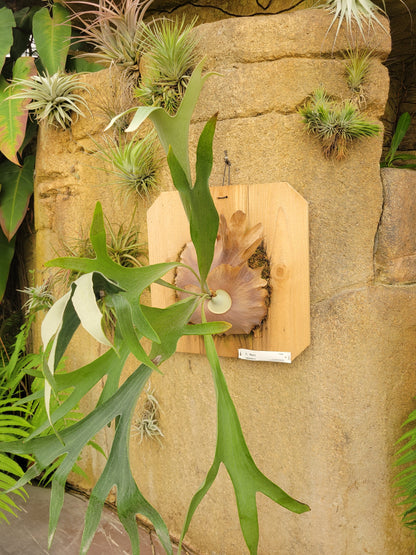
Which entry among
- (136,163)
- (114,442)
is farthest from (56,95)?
(114,442)

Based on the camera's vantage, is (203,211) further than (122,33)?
No

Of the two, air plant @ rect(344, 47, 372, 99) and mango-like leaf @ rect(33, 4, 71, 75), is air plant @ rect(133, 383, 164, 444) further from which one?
mango-like leaf @ rect(33, 4, 71, 75)

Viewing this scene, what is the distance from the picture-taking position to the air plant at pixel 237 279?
1323 mm

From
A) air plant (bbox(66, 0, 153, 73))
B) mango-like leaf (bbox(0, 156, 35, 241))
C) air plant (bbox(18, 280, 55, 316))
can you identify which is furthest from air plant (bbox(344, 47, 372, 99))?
mango-like leaf (bbox(0, 156, 35, 241))

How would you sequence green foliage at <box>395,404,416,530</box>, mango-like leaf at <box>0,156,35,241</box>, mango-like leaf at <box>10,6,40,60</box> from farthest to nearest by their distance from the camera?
1. mango-like leaf at <box>10,6,40,60</box>
2. mango-like leaf at <box>0,156,35,241</box>
3. green foliage at <box>395,404,416,530</box>

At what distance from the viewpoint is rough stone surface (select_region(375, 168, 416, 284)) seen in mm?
1395

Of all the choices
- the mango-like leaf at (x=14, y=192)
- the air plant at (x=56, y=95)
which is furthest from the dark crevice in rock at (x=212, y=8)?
the mango-like leaf at (x=14, y=192)

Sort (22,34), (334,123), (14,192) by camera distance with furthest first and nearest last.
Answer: (22,34) < (14,192) < (334,123)

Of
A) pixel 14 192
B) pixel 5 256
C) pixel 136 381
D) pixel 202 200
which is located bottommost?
pixel 136 381

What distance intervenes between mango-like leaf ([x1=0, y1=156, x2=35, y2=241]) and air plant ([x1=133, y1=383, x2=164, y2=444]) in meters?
0.93

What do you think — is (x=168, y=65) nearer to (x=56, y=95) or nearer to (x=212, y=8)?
(x=56, y=95)

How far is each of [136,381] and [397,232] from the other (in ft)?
2.87

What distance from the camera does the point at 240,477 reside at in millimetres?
1038

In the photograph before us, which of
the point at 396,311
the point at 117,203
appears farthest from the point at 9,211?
the point at 396,311
